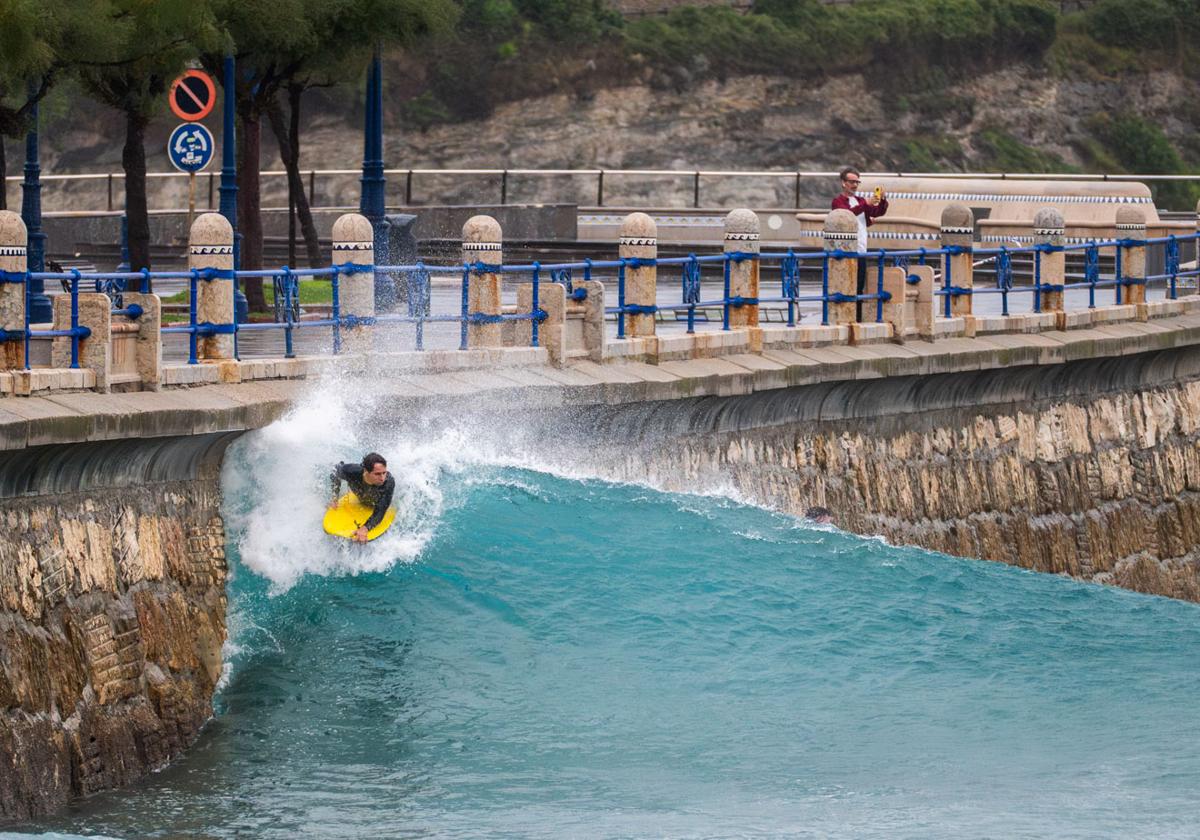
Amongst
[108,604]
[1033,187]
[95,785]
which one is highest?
[1033,187]

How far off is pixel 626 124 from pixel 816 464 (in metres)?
40.0

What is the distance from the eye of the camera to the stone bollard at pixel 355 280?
1761 centimetres

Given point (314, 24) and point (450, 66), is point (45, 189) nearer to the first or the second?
point (450, 66)

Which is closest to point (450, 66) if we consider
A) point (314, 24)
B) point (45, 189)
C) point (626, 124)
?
point (626, 124)

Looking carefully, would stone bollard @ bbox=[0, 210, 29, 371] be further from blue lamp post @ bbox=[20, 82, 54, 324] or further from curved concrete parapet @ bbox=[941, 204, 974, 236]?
curved concrete parapet @ bbox=[941, 204, 974, 236]

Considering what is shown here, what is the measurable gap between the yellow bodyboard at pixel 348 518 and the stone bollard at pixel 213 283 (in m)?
1.32

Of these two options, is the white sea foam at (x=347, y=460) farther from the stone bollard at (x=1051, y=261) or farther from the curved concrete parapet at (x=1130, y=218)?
the curved concrete parapet at (x=1130, y=218)

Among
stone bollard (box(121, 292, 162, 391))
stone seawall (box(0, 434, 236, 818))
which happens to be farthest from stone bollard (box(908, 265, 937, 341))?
stone bollard (box(121, 292, 162, 391))

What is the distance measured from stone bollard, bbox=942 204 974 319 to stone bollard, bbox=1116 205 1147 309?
9.70 ft

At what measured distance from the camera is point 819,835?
12.9 metres

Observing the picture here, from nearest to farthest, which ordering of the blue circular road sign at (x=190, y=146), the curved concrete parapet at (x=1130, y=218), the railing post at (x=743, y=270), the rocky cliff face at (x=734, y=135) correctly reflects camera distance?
1. the railing post at (x=743, y=270)
2. the blue circular road sign at (x=190, y=146)
3. the curved concrete parapet at (x=1130, y=218)
4. the rocky cliff face at (x=734, y=135)

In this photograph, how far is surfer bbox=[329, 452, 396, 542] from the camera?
1628 centimetres

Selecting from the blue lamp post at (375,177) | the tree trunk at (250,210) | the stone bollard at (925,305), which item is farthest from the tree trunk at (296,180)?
the stone bollard at (925,305)

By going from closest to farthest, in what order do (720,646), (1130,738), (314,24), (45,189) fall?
(1130,738)
(720,646)
(314,24)
(45,189)
